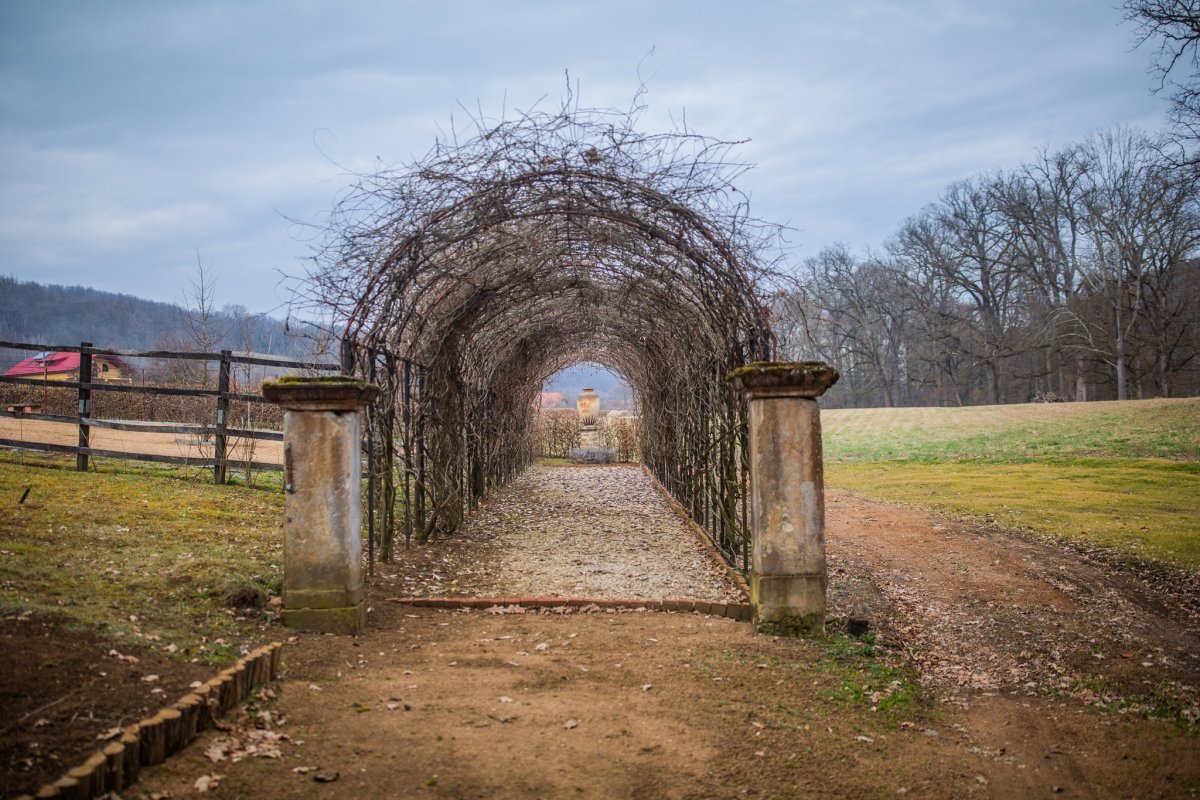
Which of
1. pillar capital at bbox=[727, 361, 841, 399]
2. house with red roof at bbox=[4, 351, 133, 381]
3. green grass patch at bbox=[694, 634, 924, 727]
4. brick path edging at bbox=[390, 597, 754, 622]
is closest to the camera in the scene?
green grass patch at bbox=[694, 634, 924, 727]

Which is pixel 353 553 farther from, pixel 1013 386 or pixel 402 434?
pixel 1013 386

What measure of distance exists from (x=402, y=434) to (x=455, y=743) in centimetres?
466

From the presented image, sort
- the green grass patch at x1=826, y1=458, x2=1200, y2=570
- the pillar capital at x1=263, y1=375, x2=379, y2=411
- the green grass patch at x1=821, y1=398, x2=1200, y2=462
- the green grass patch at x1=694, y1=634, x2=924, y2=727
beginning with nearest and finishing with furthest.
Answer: the green grass patch at x1=694, y1=634, x2=924, y2=727, the pillar capital at x1=263, y1=375, x2=379, y2=411, the green grass patch at x1=826, y1=458, x2=1200, y2=570, the green grass patch at x1=821, y1=398, x2=1200, y2=462

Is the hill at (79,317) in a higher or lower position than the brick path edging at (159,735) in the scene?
Answer: higher

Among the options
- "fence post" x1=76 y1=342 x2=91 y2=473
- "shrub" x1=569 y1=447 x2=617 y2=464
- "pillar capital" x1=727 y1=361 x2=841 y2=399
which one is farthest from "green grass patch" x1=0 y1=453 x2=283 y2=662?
"shrub" x1=569 y1=447 x2=617 y2=464

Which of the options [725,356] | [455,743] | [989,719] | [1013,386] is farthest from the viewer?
[1013,386]

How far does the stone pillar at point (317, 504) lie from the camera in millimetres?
4723

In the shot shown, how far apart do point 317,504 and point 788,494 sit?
10.0ft

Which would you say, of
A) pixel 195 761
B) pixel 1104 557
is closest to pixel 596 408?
pixel 1104 557

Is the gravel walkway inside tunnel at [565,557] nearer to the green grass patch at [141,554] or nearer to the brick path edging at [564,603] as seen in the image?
the brick path edging at [564,603]

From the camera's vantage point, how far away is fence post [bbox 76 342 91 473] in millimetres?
9125

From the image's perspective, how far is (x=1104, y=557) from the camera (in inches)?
332

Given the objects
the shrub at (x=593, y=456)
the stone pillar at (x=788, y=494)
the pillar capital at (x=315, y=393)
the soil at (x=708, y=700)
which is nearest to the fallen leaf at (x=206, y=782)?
the soil at (x=708, y=700)

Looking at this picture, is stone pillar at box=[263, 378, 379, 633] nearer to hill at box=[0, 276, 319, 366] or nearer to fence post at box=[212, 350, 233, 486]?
fence post at box=[212, 350, 233, 486]
